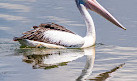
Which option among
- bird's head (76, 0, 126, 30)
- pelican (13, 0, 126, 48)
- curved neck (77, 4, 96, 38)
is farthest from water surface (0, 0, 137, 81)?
bird's head (76, 0, 126, 30)

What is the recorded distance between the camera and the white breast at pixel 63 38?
10.5 metres

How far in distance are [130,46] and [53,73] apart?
3.06m

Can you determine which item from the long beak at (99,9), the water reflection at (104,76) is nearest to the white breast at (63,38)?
the long beak at (99,9)

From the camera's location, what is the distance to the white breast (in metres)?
10.5

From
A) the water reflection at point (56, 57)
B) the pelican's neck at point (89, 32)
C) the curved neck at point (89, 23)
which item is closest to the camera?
the water reflection at point (56, 57)

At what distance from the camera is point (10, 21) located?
43.5 feet

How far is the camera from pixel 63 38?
34.6ft

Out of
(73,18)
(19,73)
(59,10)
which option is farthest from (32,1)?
(19,73)

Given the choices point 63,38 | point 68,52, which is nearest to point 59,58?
point 68,52

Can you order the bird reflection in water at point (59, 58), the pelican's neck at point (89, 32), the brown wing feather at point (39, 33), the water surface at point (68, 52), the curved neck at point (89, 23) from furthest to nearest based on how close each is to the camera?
1. the curved neck at point (89, 23)
2. the pelican's neck at point (89, 32)
3. the brown wing feather at point (39, 33)
4. the bird reflection in water at point (59, 58)
5. the water surface at point (68, 52)

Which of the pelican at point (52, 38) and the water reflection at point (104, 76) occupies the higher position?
the pelican at point (52, 38)

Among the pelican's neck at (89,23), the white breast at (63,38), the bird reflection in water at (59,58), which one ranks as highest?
the pelican's neck at (89,23)

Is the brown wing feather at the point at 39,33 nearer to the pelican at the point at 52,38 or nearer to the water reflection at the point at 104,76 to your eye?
the pelican at the point at 52,38

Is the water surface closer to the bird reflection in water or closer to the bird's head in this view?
the bird reflection in water
